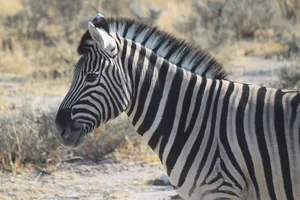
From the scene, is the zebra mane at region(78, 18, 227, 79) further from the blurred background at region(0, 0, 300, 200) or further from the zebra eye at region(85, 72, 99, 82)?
the blurred background at region(0, 0, 300, 200)

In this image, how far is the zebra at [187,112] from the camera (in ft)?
15.6

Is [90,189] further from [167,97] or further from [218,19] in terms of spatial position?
[218,19]

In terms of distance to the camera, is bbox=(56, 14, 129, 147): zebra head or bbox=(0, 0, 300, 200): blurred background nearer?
bbox=(56, 14, 129, 147): zebra head

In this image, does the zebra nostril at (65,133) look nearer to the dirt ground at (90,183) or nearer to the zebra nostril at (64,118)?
the zebra nostril at (64,118)

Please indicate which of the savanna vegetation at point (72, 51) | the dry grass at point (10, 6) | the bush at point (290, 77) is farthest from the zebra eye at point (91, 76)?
the dry grass at point (10, 6)

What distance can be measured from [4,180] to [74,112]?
137 inches

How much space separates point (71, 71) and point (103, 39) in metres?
9.47

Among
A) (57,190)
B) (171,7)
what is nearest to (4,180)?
(57,190)

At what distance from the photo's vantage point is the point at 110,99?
4.98m

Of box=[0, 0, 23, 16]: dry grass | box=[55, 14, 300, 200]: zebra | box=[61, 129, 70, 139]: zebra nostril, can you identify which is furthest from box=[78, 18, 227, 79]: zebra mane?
box=[0, 0, 23, 16]: dry grass

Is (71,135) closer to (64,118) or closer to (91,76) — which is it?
(64,118)

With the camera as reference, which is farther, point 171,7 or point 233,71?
point 171,7

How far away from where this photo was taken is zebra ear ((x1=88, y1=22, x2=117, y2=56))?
4840mm

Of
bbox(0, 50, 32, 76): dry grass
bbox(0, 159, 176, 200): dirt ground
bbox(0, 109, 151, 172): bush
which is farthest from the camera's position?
bbox(0, 50, 32, 76): dry grass
